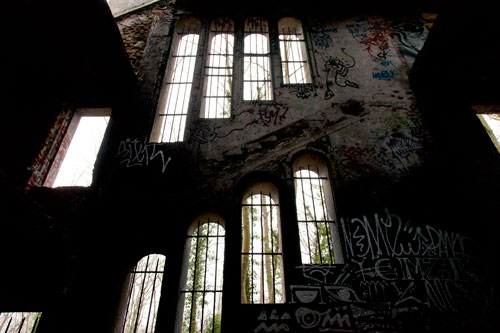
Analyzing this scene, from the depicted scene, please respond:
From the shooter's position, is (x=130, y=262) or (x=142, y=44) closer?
(x=130, y=262)

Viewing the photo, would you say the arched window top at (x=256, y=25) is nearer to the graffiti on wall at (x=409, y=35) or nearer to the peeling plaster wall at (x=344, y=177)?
the peeling plaster wall at (x=344, y=177)

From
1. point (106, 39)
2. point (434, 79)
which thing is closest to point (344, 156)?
point (434, 79)

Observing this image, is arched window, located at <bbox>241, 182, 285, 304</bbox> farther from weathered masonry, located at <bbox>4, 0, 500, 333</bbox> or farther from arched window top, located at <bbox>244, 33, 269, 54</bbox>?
arched window top, located at <bbox>244, 33, 269, 54</bbox>

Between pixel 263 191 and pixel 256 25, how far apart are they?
518cm

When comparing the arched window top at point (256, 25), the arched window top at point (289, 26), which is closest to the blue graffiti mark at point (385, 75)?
the arched window top at point (289, 26)

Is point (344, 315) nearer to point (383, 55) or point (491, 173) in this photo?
point (491, 173)

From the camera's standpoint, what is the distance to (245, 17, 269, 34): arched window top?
826 centimetres

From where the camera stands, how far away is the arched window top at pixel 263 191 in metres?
5.66

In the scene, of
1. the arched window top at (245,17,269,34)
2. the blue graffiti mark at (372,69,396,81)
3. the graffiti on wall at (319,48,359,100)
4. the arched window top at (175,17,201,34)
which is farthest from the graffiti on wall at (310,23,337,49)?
the arched window top at (175,17,201,34)

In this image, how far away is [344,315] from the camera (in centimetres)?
426

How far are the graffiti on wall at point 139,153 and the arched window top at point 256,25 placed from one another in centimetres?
452

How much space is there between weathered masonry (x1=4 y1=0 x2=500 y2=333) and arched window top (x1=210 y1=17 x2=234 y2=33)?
0.60 metres

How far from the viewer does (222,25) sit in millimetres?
8367

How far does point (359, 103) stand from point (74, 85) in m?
6.24
